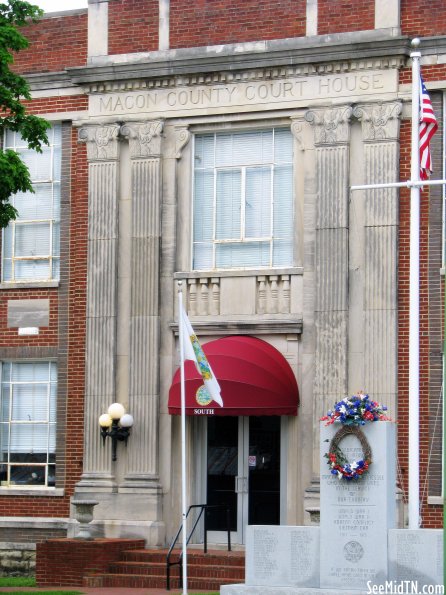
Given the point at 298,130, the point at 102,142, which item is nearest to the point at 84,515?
the point at 102,142

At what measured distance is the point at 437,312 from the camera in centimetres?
2636

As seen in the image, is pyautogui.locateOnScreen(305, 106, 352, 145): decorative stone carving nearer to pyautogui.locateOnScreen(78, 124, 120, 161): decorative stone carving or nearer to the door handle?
pyautogui.locateOnScreen(78, 124, 120, 161): decorative stone carving

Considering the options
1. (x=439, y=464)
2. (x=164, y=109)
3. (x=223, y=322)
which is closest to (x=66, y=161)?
(x=164, y=109)

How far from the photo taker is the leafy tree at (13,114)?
23.7 m

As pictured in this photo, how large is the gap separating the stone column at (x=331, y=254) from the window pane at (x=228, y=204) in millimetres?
1740

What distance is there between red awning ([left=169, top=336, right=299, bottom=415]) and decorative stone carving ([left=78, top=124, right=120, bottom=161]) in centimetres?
443

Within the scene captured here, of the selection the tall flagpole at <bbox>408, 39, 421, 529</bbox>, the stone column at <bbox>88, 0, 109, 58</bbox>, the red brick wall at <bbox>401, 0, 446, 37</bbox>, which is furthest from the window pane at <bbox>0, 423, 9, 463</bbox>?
the red brick wall at <bbox>401, 0, 446, 37</bbox>

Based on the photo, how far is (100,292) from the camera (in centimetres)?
2866

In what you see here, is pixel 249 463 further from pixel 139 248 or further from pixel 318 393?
pixel 139 248

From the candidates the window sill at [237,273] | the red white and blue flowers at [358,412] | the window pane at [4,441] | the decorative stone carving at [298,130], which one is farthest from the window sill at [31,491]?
the red white and blue flowers at [358,412]

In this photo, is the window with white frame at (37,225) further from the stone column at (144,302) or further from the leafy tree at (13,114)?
the leafy tree at (13,114)

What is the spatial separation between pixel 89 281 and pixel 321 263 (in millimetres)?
4518

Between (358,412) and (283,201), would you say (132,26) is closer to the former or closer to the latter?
(283,201)

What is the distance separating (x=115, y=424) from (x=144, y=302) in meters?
2.27
